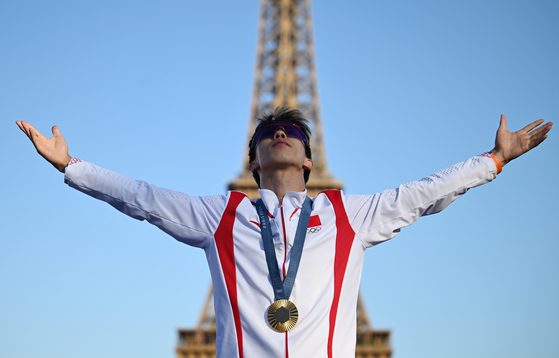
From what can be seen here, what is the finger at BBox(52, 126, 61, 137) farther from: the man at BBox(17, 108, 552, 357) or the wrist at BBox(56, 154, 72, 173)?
the wrist at BBox(56, 154, 72, 173)

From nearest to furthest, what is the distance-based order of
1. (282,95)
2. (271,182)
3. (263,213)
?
(263,213) → (271,182) → (282,95)

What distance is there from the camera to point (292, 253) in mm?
3238

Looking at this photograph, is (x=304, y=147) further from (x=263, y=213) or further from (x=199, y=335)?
(x=199, y=335)

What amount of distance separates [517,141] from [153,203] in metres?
2.02

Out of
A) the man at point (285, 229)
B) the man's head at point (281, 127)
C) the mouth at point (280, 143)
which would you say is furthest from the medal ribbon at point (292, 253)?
the man's head at point (281, 127)

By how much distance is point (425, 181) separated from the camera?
3539mm

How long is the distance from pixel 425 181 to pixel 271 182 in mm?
864

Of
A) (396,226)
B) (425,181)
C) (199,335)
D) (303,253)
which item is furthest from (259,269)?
(199,335)

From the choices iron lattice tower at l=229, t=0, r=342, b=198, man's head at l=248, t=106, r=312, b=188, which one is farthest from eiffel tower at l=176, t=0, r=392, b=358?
man's head at l=248, t=106, r=312, b=188

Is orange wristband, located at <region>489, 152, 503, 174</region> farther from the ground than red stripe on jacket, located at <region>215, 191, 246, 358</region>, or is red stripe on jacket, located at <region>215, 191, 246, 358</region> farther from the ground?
orange wristband, located at <region>489, 152, 503, 174</region>

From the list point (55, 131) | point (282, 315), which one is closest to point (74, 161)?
point (55, 131)

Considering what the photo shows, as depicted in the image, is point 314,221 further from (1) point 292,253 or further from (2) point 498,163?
(2) point 498,163

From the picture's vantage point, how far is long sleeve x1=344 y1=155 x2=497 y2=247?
11.4 feet

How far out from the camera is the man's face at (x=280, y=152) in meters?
3.70
